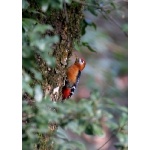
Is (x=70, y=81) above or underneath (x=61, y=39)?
underneath

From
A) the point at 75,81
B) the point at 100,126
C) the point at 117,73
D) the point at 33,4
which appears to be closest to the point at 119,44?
the point at 117,73

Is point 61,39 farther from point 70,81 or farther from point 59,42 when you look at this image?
point 70,81

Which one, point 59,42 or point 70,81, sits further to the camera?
point 70,81

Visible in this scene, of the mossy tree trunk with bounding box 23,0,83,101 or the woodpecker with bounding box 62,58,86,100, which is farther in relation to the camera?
the woodpecker with bounding box 62,58,86,100

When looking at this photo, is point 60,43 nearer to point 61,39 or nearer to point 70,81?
point 61,39

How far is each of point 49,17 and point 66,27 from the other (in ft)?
0.34

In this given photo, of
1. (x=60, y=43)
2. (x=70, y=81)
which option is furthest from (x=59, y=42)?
(x=70, y=81)

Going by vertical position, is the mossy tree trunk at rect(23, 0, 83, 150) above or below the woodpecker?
above

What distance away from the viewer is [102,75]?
4.59m

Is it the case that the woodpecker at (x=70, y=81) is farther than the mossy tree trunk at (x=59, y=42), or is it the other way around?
the woodpecker at (x=70, y=81)

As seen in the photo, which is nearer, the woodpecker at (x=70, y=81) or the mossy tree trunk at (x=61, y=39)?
the mossy tree trunk at (x=61, y=39)

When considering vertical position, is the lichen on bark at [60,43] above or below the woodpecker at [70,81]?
above

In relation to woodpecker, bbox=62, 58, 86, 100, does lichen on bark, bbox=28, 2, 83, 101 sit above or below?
above
